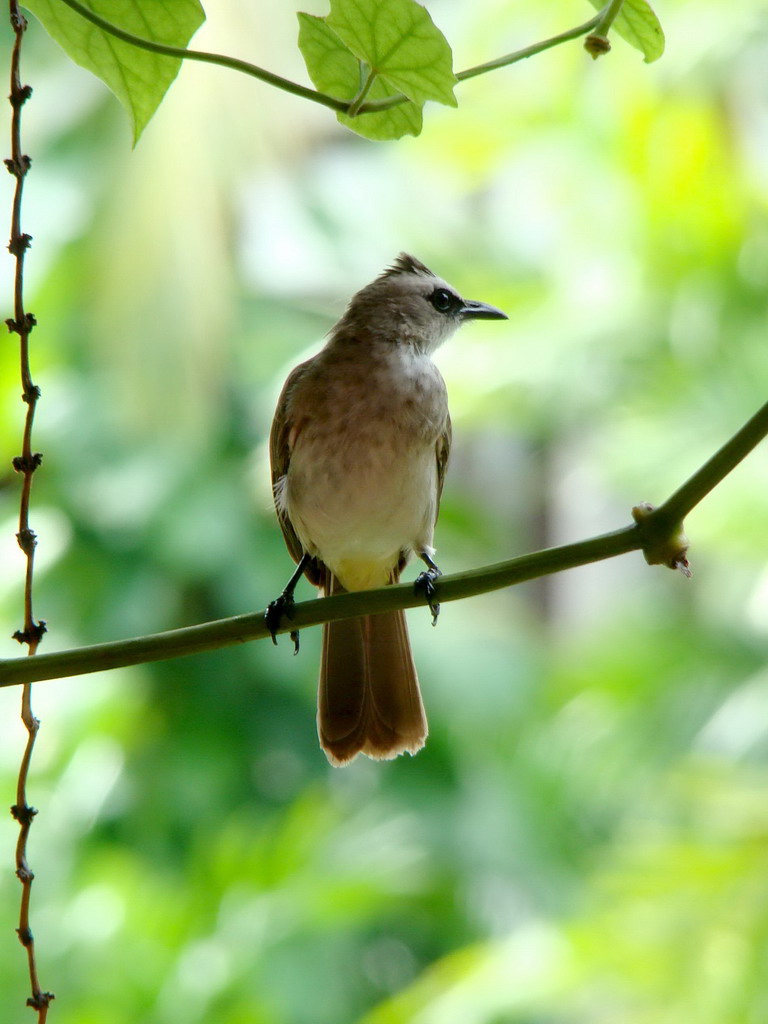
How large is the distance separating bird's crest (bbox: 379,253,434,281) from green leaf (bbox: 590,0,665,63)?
4.25ft

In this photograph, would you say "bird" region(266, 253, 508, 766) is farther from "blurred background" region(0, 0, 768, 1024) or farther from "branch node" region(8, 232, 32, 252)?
"blurred background" region(0, 0, 768, 1024)

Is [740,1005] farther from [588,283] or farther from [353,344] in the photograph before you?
[588,283]

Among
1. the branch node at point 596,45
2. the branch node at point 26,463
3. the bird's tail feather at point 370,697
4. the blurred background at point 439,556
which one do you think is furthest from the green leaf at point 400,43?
the blurred background at point 439,556

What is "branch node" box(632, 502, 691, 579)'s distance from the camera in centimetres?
84

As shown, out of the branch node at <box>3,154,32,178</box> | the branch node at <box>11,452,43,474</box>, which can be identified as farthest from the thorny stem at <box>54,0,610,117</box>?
the branch node at <box>11,452,43,474</box>

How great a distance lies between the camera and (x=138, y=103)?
0.90 metres

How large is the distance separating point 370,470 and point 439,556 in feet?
10.2

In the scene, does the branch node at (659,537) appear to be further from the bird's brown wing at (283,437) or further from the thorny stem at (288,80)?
the bird's brown wing at (283,437)

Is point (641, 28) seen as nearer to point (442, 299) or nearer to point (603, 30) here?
point (603, 30)

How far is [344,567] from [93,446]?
9.25ft

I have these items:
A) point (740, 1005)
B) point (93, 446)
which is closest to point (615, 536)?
point (740, 1005)

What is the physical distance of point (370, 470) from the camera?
76.4 inches

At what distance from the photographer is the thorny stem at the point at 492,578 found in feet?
2.64

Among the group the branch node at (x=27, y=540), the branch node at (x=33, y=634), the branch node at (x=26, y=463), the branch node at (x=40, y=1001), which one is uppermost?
the branch node at (x=26, y=463)
